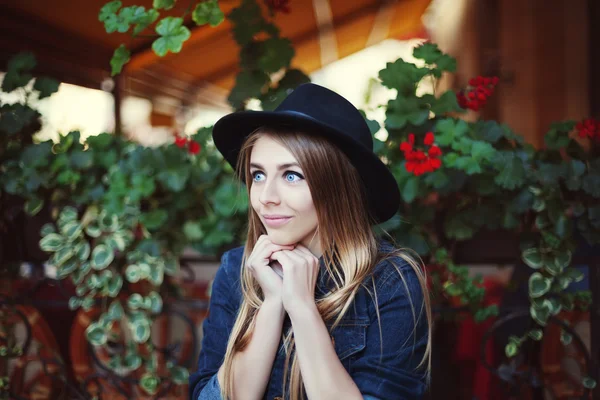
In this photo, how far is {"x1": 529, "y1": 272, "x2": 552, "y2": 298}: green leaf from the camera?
6.01ft

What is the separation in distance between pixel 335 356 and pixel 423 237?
0.85 m

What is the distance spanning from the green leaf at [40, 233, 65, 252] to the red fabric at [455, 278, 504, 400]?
1420mm

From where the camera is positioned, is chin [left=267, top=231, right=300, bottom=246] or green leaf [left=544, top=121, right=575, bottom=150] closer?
chin [left=267, top=231, right=300, bottom=246]

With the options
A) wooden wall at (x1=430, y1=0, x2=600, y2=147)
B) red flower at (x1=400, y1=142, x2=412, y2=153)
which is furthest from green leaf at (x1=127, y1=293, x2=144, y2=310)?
wooden wall at (x1=430, y1=0, x2=600, y2=147)

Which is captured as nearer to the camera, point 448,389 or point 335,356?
point 335,356

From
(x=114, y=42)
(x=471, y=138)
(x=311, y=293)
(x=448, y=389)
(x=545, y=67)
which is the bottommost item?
(x=448, y=389)

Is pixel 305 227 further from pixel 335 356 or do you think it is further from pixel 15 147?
pixel 15 147

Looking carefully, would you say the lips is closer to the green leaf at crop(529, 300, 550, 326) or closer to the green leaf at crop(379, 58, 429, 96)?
the green leaf at crop(379, 58, 429, 96)

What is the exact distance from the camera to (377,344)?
4.09 feet

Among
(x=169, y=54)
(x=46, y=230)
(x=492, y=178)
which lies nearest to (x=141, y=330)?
(x=46, y=230)

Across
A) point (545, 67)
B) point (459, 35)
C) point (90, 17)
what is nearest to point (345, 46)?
point (459, 35)

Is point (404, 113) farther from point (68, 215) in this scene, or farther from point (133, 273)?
point (68, 215)

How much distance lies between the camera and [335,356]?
1176 millimetres

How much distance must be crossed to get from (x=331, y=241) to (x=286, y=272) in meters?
0.14
